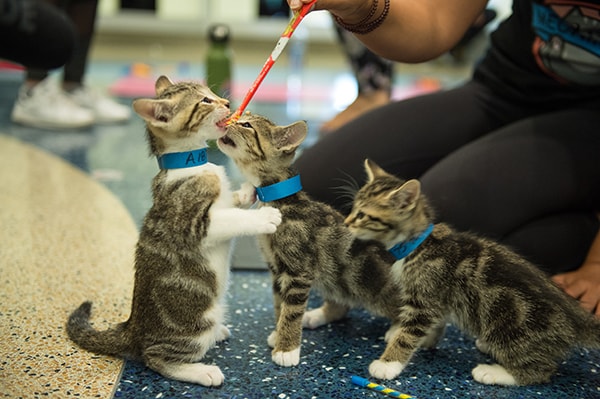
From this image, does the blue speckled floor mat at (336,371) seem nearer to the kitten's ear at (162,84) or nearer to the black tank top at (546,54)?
the kitten's ear at (162,84)

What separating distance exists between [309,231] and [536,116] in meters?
0.93

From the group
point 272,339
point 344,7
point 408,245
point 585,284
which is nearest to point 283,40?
point 344,7

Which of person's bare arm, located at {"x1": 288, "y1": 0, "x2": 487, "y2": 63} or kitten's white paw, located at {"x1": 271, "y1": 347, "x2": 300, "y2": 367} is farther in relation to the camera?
person's bare arm, located at {"x1": 288, "y1": 0, "x2": 487, "y2": 63}

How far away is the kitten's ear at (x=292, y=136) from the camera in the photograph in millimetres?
1516

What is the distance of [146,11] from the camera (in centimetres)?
658

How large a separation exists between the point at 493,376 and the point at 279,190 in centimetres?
65

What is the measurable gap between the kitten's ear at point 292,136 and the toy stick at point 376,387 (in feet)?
1.81

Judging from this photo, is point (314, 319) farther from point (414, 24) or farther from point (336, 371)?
point (414, 24)

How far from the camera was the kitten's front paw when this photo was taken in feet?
4.94

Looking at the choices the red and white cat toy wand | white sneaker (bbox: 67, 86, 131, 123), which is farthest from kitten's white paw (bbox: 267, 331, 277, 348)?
white sneaker (bbox: 67, 86, 131, 123)

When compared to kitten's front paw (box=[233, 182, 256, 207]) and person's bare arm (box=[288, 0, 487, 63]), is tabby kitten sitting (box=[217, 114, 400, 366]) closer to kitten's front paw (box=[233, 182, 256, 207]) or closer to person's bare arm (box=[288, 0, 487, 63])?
kitten's front paw (box=[233, 182, 256, 207])

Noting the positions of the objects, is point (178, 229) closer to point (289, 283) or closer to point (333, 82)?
point (289, 283)

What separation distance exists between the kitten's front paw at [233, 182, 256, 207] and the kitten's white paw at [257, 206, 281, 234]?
12cm

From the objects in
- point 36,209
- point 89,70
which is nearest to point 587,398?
point 36,209
